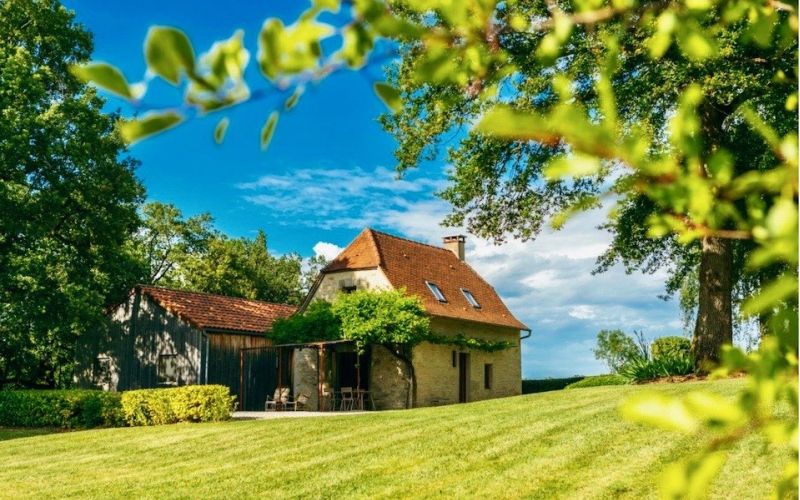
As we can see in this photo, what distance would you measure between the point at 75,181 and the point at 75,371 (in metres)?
9.85

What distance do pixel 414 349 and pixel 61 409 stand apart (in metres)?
12.1

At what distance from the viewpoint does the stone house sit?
27906mm

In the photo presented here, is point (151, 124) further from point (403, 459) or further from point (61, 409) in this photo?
point (61, 409)

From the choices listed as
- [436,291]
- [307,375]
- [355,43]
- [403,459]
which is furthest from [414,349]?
[355,43]

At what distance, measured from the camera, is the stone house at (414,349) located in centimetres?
2791

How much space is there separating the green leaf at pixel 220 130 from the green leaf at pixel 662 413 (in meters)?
0.98

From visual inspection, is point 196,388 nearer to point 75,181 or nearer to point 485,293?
point 75,181

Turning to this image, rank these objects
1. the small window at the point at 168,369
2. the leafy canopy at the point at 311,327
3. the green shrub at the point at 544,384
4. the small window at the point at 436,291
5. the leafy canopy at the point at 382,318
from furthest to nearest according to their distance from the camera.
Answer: the green shrub at the point at 544,384 < the small window at the point at 436,291 < the small window at the point at 168,369 < the leafy canopy at the point at 311,327 < the leafy canopy at the point at 382,318

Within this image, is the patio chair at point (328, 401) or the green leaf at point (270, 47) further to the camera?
the patio chair at point (328, 401)

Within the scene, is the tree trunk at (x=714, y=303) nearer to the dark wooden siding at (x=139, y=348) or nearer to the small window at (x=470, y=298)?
the small window at (x=470, y=298)

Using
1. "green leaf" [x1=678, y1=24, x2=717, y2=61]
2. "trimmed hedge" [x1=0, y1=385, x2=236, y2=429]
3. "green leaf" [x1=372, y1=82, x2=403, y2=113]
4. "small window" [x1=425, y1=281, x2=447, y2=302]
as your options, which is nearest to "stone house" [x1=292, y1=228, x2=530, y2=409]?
"small window" [x1=425, y1=281, x2=447, y2=302]

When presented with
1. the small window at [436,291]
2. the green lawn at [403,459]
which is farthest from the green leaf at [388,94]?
the small window at [436,291]

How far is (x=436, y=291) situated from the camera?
31109mm

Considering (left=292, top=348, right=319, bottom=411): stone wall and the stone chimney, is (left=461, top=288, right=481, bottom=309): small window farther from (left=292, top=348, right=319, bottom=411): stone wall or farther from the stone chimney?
(left=292, top=348, right=319, bottom=411): stone wall
